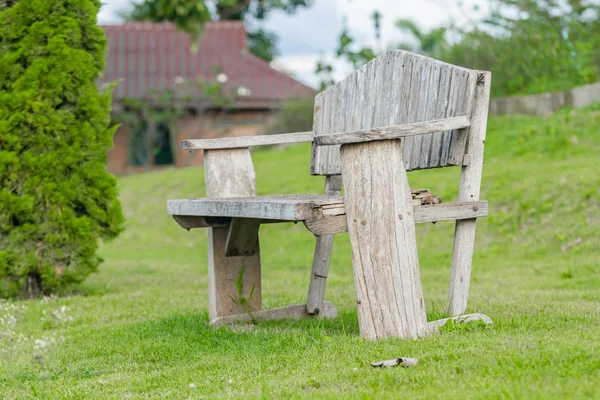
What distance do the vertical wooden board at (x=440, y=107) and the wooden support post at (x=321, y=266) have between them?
0.82 metres

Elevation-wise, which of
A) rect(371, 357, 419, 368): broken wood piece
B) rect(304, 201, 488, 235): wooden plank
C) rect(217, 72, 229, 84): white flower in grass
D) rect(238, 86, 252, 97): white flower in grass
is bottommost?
rect(371, 357, 419, 368): broken wood piece

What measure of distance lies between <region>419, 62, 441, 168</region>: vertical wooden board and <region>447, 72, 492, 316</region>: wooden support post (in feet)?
0.92

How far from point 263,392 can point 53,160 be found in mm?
4265

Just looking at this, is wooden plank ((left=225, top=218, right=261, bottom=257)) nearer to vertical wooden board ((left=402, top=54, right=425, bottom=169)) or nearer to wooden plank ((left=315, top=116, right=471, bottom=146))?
vertical wooden board ((left=402, top=54, right=425, bottom=169))

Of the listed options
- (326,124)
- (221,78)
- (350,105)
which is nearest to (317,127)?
(326,124)

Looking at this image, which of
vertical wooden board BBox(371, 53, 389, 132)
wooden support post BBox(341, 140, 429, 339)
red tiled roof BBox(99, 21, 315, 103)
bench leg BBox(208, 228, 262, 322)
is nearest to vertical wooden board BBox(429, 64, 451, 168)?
vertical wooden board BBox(371, 53, 389, 132)

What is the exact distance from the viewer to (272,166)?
14.5 metres

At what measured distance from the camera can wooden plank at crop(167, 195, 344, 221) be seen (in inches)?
140

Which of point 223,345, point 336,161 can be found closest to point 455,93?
point 336,161

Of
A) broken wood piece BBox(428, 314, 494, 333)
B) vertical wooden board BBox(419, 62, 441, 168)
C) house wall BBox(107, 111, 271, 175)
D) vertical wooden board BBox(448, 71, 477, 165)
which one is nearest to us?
broken wood piece BBox(428, 314, 494, 333)

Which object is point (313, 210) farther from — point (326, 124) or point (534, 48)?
point (534, 48)

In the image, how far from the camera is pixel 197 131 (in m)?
23.2

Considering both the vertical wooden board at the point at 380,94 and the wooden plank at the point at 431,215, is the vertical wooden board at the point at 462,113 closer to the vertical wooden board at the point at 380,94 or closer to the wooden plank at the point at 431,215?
the wooden plank at the point at 431,215

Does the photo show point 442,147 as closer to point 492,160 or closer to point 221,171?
point 221,171
